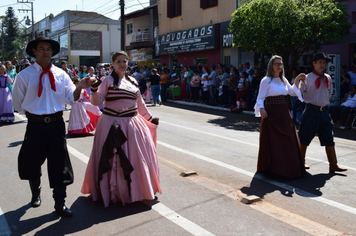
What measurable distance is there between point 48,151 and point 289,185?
3505mm

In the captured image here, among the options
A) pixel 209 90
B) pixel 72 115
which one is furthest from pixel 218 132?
pixel 209 90

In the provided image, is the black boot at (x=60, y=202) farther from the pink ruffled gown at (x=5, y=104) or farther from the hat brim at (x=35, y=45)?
the pink ruffled gown at (x=5, y=104)

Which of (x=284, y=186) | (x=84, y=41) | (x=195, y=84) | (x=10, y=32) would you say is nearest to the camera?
(x=284, y=186)

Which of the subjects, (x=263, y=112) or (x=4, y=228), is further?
(x=263, y=112)

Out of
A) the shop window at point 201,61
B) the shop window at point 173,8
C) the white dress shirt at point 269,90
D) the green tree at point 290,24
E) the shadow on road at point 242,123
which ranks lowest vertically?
the shadow on road at point 242,123

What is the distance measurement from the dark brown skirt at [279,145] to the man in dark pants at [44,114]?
303cm

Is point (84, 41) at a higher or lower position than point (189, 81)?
higher

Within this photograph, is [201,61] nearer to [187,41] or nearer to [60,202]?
[187,41]

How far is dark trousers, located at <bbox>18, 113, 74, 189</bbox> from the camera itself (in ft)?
15.7

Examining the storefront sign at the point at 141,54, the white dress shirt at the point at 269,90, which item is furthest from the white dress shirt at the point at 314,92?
the storefront sign at the point at 141,54

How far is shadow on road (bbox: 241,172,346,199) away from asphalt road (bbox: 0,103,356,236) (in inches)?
0.5

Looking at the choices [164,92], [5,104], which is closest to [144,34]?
[164,92]

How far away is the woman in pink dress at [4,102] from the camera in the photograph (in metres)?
13.0

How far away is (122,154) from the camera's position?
5055 mm
